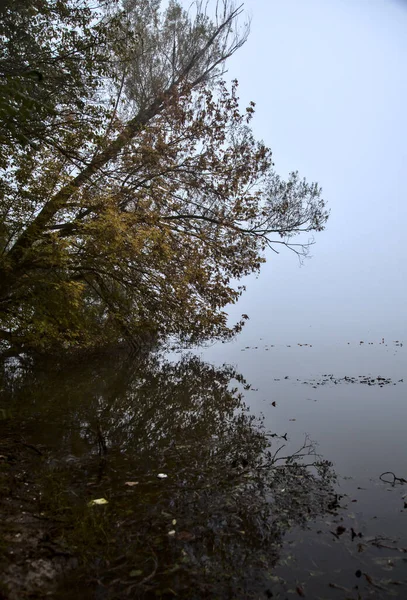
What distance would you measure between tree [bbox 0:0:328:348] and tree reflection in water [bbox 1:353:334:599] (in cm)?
304

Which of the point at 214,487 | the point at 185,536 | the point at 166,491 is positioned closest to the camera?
the point at 185,536

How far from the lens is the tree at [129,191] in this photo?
32.6 feet

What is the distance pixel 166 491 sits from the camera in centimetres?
592

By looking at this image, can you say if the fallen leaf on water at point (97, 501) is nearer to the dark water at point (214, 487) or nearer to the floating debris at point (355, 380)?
the dark water at point (214, 487)

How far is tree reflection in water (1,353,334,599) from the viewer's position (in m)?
4.04

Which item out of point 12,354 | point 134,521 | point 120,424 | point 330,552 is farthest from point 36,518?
point 12,354

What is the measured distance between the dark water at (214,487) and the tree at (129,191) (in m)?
2.79

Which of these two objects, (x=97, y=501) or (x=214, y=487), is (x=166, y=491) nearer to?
(x=214, y=487)

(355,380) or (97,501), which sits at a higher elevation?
(355,380)

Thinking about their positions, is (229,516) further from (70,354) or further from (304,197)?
(70,354)

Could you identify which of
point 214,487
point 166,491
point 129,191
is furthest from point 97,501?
point 129,191

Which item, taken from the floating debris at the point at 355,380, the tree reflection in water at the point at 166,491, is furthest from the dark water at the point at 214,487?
the floating debris at the point at 355,380

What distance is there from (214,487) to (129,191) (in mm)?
9260

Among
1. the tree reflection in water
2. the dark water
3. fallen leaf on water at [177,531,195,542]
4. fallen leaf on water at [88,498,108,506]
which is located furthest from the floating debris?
fallen leaf on water at [177,531,195,542]
